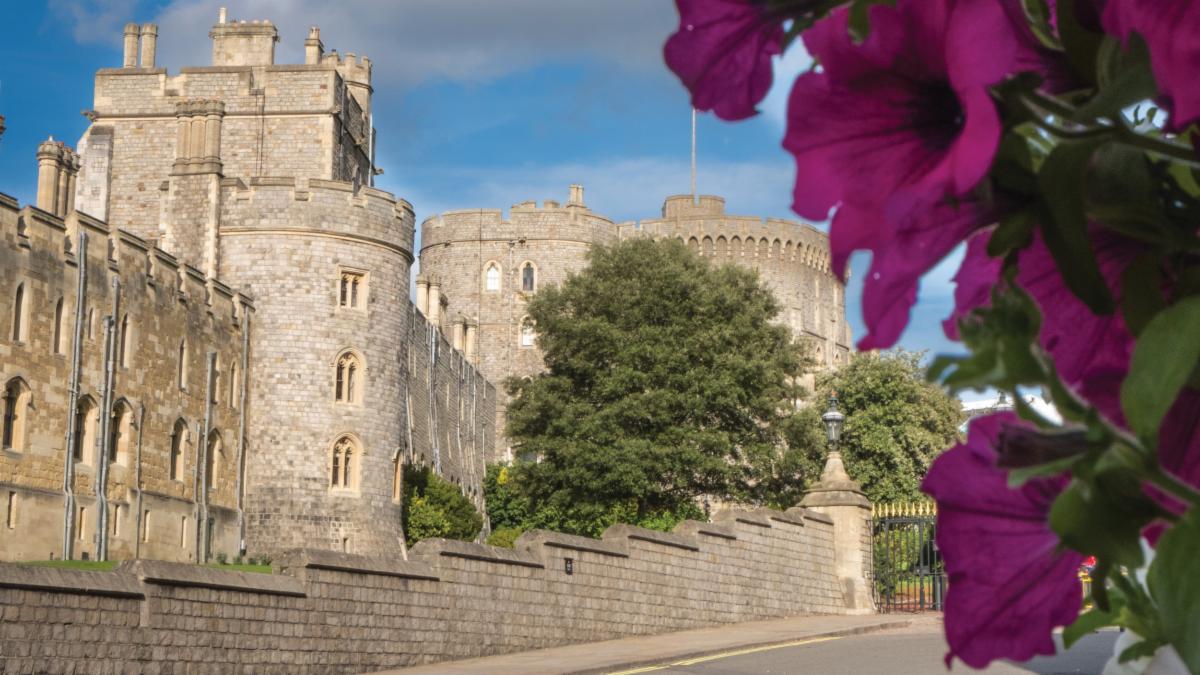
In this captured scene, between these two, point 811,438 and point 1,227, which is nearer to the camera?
point 1,227

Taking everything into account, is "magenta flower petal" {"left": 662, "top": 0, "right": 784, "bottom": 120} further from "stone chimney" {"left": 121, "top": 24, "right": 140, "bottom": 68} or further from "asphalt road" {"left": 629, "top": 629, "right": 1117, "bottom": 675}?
"stone chimney" {"left": 121, "top": 24, "right": 140, "bottom": 68}

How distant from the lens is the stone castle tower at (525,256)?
68125mm

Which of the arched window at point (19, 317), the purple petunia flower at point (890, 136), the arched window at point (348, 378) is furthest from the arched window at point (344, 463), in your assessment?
the purple petunia flower at point (890, 136)

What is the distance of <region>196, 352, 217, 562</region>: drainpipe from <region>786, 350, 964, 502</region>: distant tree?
21.8 metres

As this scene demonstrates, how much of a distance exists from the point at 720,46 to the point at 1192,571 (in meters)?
0.40

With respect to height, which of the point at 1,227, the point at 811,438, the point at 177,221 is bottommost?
the point at 811,438

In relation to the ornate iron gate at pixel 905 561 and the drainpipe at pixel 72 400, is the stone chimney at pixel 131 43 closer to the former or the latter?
the drainpipe at pixel 72 400

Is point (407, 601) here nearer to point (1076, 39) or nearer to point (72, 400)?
point (1076, 39)

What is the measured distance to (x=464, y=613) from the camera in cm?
1708

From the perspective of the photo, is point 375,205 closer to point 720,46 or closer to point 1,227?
point 1,227

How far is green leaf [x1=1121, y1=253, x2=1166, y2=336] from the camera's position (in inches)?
33.0

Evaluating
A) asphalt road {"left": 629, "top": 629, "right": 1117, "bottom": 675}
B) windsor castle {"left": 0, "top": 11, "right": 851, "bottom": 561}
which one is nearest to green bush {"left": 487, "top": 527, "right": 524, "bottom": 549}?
windsor castle {"left": 0, "top": 11, "right": 851, "bottom": 561}

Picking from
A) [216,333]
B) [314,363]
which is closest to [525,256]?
[314,363]

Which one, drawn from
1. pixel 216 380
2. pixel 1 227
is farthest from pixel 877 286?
pixel 216 380
